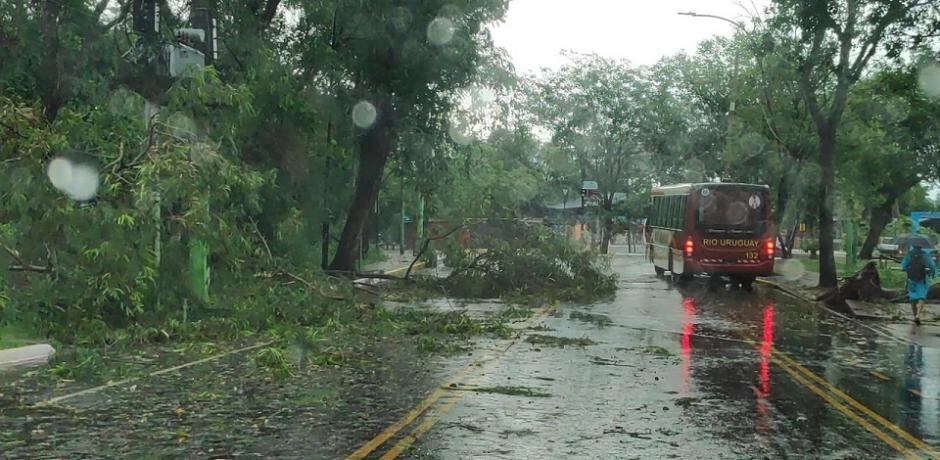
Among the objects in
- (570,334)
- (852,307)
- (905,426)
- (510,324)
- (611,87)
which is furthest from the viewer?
(611,87)

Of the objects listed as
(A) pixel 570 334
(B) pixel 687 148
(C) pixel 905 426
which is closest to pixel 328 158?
(A) pixel 570 334

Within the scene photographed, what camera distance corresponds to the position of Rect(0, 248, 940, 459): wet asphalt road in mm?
8125

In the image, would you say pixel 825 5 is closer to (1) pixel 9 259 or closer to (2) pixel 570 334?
(2) pixel 570 334

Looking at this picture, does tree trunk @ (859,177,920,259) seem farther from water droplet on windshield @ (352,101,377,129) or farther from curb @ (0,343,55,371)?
curb @ (0,343,55,371)

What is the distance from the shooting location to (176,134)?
52.6 feet

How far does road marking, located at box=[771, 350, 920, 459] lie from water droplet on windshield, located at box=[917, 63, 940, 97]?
13.6m

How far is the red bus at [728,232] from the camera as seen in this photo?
97.7ft

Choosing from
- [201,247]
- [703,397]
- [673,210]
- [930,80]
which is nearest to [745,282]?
[673,210]

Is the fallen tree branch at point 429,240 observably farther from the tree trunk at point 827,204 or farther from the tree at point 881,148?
the tree at point 881,148

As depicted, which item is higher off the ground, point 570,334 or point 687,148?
point 687,148

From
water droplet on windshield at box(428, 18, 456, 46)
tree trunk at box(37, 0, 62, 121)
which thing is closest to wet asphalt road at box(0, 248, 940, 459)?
tree trunk at box(37, 0, 62, 121)

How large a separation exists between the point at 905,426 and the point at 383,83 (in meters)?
20.6

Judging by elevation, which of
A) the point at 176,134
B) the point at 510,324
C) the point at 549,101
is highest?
the point at 549,101

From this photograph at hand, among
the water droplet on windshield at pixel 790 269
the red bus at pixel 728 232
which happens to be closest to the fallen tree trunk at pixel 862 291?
the red bus at pixel 728 232
